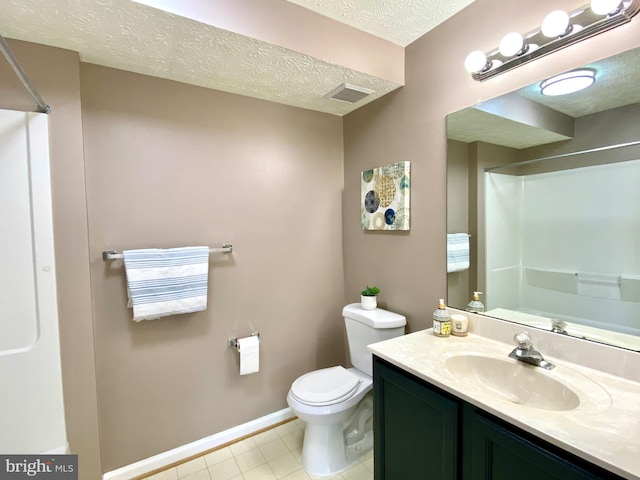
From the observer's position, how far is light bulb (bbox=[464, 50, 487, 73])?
1.40 meters

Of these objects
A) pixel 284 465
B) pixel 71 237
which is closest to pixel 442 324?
pixel 284 465

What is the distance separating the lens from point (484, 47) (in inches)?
57.7

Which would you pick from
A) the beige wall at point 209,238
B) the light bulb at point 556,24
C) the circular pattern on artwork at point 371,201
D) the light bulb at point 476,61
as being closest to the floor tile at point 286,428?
the beige wall at point 209,238

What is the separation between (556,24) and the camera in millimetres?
1144

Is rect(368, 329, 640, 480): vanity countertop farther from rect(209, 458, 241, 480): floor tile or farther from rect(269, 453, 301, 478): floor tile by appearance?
rect(209, 458, 241, 480): floor tile

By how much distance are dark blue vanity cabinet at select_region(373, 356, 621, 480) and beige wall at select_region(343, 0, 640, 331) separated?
2.08 feet

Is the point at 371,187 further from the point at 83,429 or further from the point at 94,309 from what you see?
the point at 83,429

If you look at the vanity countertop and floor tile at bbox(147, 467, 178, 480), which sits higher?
the vanity countertop

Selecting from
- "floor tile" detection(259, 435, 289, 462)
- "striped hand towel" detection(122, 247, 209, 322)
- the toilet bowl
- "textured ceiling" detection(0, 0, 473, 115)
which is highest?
"textured ceiling" detection(0, 0, 473, 115)

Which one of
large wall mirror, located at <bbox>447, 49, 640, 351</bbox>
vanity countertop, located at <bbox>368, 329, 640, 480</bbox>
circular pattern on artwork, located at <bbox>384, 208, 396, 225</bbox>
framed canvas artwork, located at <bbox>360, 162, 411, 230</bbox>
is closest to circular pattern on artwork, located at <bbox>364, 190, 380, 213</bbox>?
framed canvas artwork, located at <bbox>360, 162, 411, 230</bbox>

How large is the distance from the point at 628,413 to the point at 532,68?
4.34 ft

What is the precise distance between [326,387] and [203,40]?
1.92 m

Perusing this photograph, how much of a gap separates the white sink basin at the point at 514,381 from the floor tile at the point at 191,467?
160 centimetres

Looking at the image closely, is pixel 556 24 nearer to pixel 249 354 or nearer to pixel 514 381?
pixel 514 381
